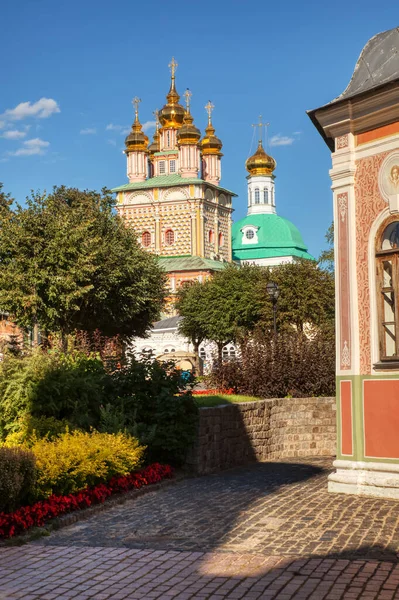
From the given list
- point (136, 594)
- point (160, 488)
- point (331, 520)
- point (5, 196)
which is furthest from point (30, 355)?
point (5, 196)

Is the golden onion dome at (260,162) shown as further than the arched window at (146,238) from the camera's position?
Yes

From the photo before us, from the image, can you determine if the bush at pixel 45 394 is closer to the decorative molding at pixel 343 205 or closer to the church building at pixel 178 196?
the decorative molding at pixel 343 205

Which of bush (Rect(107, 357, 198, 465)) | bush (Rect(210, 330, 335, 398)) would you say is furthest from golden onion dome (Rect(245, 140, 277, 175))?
bush (Rect(107, 357, 198, 465))

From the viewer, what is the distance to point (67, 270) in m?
37.1

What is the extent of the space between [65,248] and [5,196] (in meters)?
11.1

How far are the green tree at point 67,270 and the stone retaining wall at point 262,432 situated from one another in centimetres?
1525

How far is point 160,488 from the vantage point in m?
13.6

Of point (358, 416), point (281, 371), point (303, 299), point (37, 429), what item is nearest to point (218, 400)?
point (281, 371)

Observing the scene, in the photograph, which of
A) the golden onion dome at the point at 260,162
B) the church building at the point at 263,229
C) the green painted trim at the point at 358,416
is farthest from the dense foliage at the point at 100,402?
the golden onion dome at the point at 260,162

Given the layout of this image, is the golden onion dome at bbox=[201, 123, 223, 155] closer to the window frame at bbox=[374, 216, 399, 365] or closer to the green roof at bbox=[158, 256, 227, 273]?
the green roof at bbox=[158, 256, 227, 273]

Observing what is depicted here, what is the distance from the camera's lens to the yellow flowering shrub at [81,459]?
11.1 meters

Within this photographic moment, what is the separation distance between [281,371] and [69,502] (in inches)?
454

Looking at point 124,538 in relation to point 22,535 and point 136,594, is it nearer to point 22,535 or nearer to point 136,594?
point 22,535

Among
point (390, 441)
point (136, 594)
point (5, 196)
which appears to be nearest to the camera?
point (136, 594)
